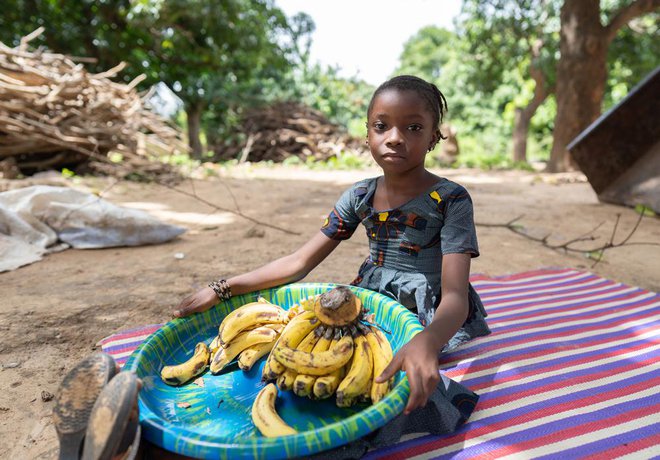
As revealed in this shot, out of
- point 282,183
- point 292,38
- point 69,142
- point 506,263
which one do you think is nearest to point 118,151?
point 69,142

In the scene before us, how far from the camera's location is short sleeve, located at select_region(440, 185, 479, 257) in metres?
1.49

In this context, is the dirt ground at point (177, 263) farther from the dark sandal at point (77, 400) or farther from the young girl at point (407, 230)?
the young girl at point (407, 230)

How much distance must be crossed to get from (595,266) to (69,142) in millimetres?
6278

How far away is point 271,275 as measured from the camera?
175cm

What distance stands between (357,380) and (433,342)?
0.81ft

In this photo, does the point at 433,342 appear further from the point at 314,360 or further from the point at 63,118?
the point at 63,118

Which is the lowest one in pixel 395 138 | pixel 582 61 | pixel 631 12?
pixel 395 138

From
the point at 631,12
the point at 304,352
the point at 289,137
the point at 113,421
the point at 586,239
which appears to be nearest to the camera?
the point at 113,421

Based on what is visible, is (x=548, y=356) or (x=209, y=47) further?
(x=209, y=47)

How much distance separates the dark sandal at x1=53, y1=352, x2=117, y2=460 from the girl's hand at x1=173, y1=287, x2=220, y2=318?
1.71 feet

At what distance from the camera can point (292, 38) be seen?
45.0ft

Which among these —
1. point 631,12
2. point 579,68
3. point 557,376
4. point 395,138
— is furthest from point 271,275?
point 631,12

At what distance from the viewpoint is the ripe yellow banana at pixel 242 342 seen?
1476 mm

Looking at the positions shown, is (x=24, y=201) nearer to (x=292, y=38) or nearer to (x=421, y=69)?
(x=292, y=38)
